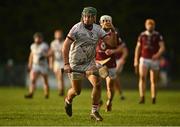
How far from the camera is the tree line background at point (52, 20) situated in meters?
47.5

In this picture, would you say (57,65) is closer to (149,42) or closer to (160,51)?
(149,42)

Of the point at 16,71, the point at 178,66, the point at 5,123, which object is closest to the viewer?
the point at 5,123

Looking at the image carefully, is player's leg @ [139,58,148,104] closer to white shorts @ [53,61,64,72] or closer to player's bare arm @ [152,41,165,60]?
player's bare arm @ [152,41,165,60]

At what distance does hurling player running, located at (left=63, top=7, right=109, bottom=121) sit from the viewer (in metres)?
15.8

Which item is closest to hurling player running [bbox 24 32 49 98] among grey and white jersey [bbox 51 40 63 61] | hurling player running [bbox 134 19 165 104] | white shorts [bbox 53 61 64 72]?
grey and white jersey [bbox 51 40 63 61]

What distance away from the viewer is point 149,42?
23875mm

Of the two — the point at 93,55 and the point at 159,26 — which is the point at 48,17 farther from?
the point at 93,55

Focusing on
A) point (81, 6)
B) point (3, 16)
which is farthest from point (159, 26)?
point (3, 16)

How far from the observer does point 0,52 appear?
47094mm

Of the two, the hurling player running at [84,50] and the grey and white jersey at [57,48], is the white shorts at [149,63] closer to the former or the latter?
the grey and white jersey at [57,48]

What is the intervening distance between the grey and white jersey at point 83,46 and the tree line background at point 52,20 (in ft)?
99.0

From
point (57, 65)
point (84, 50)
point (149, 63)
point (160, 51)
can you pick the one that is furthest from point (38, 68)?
point (84, 50)

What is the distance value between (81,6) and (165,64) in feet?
22.0

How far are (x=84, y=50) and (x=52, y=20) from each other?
32543 millimetres
